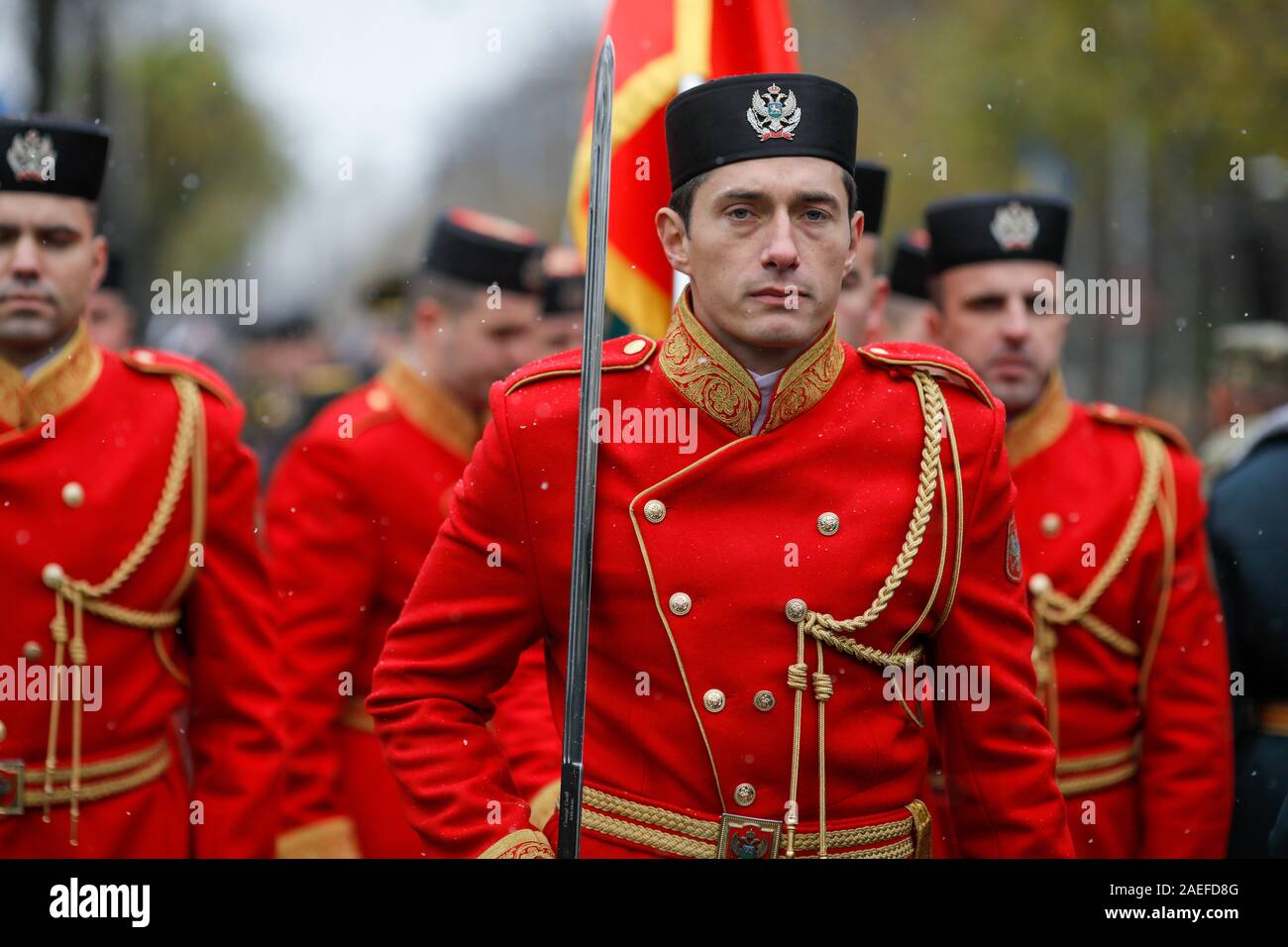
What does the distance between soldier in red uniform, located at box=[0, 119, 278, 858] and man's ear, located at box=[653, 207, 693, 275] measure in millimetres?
1662

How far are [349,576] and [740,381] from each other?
2635 mm

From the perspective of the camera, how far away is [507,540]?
3.47 meters

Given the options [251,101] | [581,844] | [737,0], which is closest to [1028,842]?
[581,844]

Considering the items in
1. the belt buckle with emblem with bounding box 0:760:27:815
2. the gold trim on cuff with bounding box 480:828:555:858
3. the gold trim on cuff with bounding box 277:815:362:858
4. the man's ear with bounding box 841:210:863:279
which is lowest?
the gold trim on cuff with bounding box 277:815:362:858

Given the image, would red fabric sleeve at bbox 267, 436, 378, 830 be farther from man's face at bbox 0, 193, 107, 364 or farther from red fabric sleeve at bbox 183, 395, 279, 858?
man's face at bbox 0, 193, 107, 364

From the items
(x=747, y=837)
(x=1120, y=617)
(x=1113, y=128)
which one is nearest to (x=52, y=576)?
(x=747, y=837)

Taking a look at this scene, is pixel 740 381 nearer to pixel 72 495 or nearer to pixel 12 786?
pixel 72 495

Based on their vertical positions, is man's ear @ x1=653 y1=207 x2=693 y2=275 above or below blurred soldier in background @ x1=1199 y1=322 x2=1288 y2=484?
below

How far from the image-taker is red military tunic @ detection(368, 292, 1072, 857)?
3.33m

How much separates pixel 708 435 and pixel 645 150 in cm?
149

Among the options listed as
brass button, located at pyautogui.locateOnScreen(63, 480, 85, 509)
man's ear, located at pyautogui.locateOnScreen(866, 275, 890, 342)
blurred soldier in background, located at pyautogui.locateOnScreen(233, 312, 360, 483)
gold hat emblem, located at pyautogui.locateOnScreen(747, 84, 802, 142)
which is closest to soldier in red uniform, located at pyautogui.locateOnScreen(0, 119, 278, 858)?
brass button, located at pyautogui.locateOnScreen(63, 480, 85, 509)

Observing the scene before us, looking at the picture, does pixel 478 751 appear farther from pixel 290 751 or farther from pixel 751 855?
pixel 290 751

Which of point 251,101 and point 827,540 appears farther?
point 251,101


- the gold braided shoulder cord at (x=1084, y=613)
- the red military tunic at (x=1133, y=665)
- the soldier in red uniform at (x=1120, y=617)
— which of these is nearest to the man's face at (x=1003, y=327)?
the soldier in red uniform at (x=1120, y=617)
